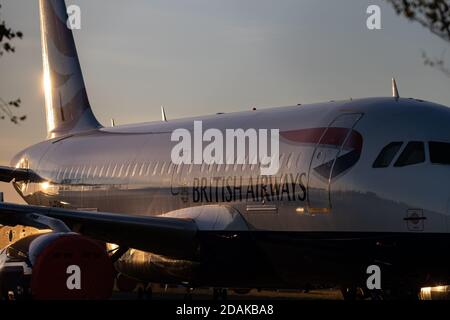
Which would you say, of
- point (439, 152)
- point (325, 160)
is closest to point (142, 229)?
point (325, 160)

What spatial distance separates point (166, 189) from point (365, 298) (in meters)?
4.56

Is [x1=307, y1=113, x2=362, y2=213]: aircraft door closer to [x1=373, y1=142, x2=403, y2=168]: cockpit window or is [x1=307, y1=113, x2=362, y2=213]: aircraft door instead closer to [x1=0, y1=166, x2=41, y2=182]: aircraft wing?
[x1=373, y1=142, x2=403, y2=168]: cockpit window

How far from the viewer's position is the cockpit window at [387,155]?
17719 millimetres

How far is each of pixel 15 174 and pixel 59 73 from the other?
4.01m

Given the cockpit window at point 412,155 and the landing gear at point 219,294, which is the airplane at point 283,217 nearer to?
the cockpit window at point 412,155

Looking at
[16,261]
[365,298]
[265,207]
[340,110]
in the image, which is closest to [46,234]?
[16,261]

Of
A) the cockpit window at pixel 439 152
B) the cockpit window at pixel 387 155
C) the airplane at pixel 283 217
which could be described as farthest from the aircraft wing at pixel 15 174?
the cockpit window at pixel 439 152

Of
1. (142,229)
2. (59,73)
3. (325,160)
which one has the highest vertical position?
(59,73)

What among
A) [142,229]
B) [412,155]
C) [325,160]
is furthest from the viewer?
[142,229]

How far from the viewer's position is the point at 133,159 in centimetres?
2475

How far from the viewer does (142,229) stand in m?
→ 20.9

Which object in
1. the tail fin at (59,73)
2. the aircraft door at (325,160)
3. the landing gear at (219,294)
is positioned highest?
the tail fin at (59,73)

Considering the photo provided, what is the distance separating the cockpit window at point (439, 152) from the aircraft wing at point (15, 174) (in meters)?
14.6

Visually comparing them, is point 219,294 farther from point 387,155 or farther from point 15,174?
point 387,155
